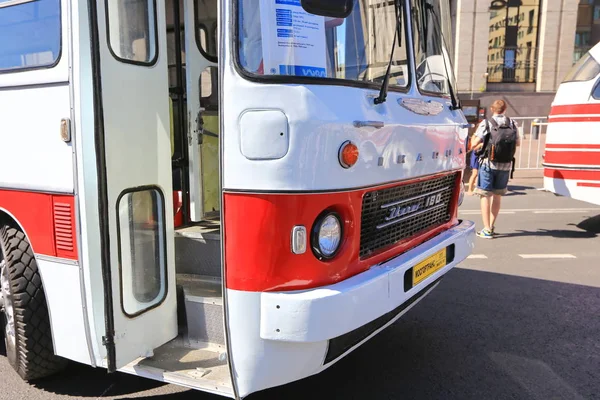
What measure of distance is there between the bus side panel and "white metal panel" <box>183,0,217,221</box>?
2.53 feet

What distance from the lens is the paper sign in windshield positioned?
2373 millimetres

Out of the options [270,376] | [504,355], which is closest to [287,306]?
[270,376]

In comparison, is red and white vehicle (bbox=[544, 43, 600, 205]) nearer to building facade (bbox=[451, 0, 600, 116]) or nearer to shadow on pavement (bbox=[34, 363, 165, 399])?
shadow on pavement (bbox=[34, 363, 165, 399])

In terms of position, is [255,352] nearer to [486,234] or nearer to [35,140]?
[35,140]

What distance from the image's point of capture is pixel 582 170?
24.2ft

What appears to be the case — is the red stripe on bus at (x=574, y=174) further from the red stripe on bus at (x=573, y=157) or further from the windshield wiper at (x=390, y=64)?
the windshield wiper at (x=390, y=64)

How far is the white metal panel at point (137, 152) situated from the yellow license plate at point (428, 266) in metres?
1.38

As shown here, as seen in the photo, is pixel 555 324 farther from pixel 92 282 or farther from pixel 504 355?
pixel 92 282

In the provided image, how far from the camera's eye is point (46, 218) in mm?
2818

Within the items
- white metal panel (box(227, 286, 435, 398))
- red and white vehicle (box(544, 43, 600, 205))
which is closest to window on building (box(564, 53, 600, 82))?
red and white vehicle (box(544, 43, 600, 205))

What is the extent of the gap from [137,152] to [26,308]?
1246 mm

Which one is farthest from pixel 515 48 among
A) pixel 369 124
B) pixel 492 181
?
pixel 369 124

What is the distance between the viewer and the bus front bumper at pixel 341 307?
92.2 inches

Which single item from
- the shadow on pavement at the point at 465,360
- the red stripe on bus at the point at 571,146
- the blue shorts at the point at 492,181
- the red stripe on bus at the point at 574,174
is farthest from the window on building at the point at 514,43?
the shadow on pavement at the point at 465,360
